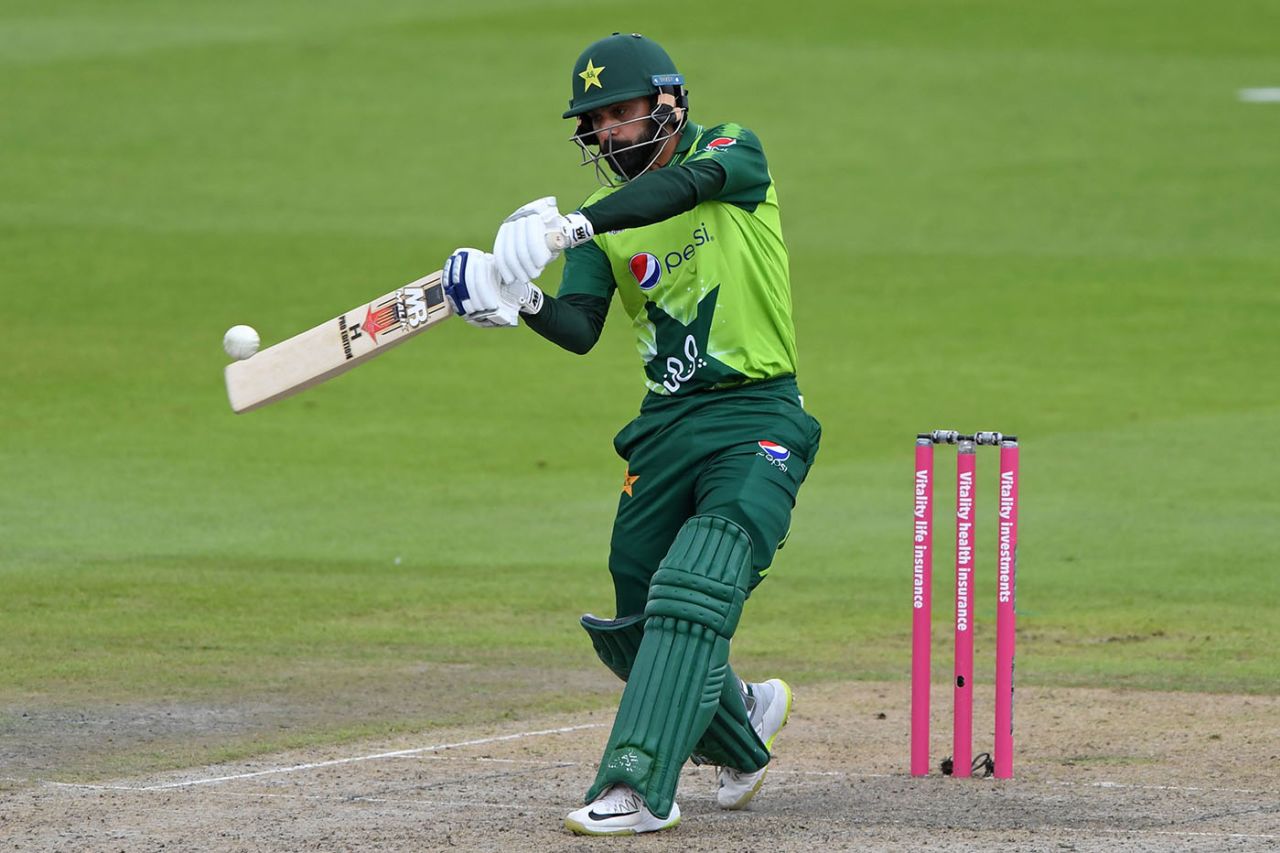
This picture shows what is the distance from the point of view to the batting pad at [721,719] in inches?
216

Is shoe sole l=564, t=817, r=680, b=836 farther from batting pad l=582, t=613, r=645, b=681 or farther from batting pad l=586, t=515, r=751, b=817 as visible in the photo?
batting pad l=582, t=613, r=645, b=681

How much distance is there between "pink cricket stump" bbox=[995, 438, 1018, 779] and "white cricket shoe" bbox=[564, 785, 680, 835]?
1363 mm

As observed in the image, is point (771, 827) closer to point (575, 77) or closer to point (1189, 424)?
point (575, 77)

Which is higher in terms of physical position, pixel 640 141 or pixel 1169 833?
pixel 640 141

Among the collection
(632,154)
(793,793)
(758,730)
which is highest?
(632,154)

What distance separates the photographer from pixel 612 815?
16.5 feet

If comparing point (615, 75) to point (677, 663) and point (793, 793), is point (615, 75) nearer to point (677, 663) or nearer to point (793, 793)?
point (677, 663)

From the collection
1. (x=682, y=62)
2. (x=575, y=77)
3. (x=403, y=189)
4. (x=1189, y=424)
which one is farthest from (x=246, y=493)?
(x=682, y=62)

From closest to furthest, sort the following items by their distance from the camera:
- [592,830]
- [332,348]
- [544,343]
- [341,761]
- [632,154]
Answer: [592,830] → [332,348] → [632,154] → [341,761] → [544,343]

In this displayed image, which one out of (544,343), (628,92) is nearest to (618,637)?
(628,92)

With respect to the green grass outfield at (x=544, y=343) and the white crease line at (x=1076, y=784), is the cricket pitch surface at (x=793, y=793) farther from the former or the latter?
the green grass outfield at (x=544, y=343)

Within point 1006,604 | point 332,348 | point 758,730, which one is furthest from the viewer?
point 1006,604

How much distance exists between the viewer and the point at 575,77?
5441mm

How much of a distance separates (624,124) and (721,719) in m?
1.56
